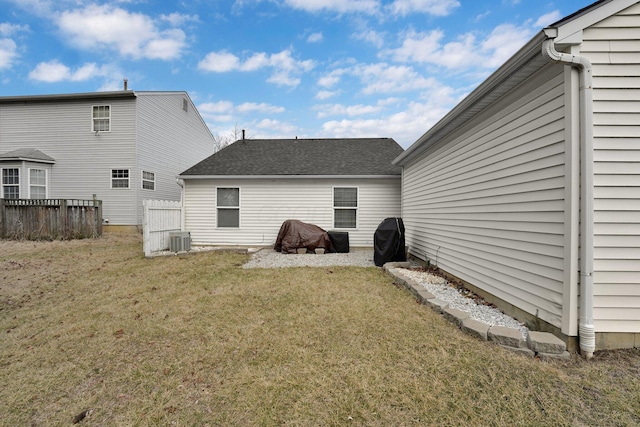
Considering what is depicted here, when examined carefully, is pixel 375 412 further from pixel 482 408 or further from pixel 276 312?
pixel 276 312

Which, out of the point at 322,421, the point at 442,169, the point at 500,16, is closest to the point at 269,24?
the point at 500,16

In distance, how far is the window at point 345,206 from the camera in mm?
9969

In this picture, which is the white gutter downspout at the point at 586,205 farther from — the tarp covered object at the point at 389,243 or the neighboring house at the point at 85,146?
the neighboring house at the point at 85,146

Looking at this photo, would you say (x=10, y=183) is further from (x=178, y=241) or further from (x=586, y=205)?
(x=586, y=205)

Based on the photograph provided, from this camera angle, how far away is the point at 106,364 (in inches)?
106

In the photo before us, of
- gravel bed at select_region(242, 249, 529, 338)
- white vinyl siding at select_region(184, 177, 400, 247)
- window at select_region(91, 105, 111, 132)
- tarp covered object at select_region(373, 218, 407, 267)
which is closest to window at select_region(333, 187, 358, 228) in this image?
white vinyl siding at select_region(184, 177, 400, 247)

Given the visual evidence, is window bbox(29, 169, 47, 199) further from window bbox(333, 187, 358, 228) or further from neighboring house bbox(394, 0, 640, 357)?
neighboring house bbox(394, 0, 640, 357)

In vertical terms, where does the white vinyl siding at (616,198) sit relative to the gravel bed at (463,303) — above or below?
above

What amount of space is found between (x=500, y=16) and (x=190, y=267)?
32.1ft

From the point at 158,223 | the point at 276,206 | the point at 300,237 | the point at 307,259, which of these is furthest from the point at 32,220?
the point at 307,259

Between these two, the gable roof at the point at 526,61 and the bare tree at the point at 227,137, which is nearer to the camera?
the gable roof at the point at 526,61

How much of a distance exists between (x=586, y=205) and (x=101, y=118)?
17.6 m

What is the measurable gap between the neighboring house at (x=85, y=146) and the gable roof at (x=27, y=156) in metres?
0.04

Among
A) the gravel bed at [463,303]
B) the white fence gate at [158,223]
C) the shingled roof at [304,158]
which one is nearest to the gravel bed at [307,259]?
the gravel bed at [463,303]
